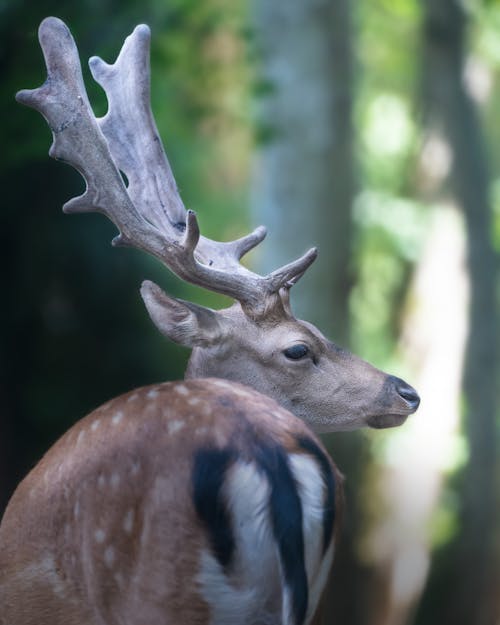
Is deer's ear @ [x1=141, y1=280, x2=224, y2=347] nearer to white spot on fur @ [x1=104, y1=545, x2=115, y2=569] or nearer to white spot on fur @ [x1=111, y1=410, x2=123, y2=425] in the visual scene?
white spot on fur @ [x1=111, y1=410, x2=123, y2=425]

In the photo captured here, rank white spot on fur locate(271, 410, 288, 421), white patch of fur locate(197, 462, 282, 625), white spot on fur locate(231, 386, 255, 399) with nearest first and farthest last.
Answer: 1. white patch of fur locate(197, 462, 282, 625)
2. white spot on fur locate(271, 410, 288, 421)
3. white spot on fur locate(231, 386, 255, 399)

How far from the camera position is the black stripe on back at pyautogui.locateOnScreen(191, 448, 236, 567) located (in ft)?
9.17

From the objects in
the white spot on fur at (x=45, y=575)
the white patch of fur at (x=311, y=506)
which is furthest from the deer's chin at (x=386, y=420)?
the white spot on fur at (x=45, y=575)

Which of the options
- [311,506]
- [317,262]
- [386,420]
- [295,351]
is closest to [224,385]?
[311,506]

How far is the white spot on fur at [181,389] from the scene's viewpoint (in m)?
3.13

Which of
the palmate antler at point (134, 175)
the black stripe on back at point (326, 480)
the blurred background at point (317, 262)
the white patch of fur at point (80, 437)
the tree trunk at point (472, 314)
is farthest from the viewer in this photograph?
the tree trunk at point (472, 314)

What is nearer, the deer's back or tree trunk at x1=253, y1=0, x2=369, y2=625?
the deer's back

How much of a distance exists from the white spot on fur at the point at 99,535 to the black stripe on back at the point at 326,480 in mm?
542

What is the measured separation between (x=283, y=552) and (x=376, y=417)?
1.37 m

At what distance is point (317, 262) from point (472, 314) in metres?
2.57

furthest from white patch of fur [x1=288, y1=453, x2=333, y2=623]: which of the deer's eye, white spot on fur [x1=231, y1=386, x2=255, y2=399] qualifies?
the deer's eye

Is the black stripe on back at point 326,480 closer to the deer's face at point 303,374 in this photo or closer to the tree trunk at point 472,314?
the deer's face at point 303,374

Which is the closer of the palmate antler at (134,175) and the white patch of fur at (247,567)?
the white patch of fur at (247,567)

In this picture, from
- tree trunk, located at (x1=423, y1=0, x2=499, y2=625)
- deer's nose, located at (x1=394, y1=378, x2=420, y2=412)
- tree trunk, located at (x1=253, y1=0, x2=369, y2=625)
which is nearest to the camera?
deer's nose, located at (x1=394, y1=378, x2=420, y2=412)
